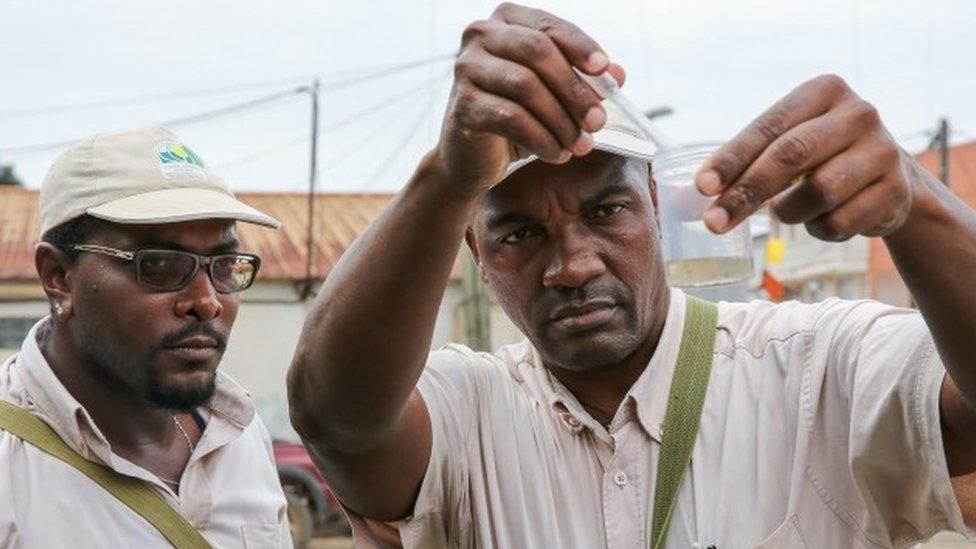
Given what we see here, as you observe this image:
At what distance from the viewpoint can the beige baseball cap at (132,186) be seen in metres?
Answer: 3.73

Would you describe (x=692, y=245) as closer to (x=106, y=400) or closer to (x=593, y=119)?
(x=593, y=119)

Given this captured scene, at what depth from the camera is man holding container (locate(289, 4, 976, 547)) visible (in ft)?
6.68

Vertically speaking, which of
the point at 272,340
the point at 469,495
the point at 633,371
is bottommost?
the point at 272,340

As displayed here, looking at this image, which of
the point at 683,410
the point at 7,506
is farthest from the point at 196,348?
the point at 683,410

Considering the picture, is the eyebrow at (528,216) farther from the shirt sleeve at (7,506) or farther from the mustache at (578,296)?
the shirt sleeve at (7,506)

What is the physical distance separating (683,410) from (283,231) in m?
24.9

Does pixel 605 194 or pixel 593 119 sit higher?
pixel 593 119

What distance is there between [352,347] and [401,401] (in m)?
0.13

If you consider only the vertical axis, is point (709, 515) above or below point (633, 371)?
below

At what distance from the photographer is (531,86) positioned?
6.25 ft

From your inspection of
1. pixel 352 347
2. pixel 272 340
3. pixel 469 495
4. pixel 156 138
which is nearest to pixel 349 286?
pixel 352 347

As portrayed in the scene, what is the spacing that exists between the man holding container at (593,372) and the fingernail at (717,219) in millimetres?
250

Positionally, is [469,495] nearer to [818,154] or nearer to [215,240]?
[818,154]

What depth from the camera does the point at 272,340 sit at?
24.6 metres
